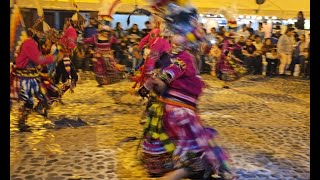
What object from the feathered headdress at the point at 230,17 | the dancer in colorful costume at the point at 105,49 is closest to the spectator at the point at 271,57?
the feathered headdress at the point at 230,17

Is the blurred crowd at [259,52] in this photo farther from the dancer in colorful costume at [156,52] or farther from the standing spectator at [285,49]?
the dancer in colorful costume at [156,52]

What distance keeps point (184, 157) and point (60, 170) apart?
5.07ft

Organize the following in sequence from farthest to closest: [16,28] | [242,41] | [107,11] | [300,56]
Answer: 1. [242,41]
2. [300,56]
3. [107,11]
4. [16,28]

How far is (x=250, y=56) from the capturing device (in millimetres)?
13703

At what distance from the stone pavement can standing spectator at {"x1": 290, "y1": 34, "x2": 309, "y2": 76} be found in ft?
14.0

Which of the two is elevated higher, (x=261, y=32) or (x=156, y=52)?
(x=261, y=32)

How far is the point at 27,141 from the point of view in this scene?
5.47 metres

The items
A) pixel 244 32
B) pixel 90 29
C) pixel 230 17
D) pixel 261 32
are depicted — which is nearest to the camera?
pixel 230 17

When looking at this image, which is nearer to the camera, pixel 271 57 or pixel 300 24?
pixel 271 57

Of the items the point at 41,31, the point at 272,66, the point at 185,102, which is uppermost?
the point at 41,31

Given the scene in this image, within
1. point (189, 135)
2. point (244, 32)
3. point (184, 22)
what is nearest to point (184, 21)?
point (184, 22)

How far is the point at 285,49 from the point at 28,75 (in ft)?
31.3

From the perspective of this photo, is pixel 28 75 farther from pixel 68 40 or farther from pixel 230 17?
pixel 230 17

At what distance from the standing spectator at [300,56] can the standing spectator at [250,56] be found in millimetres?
1181
